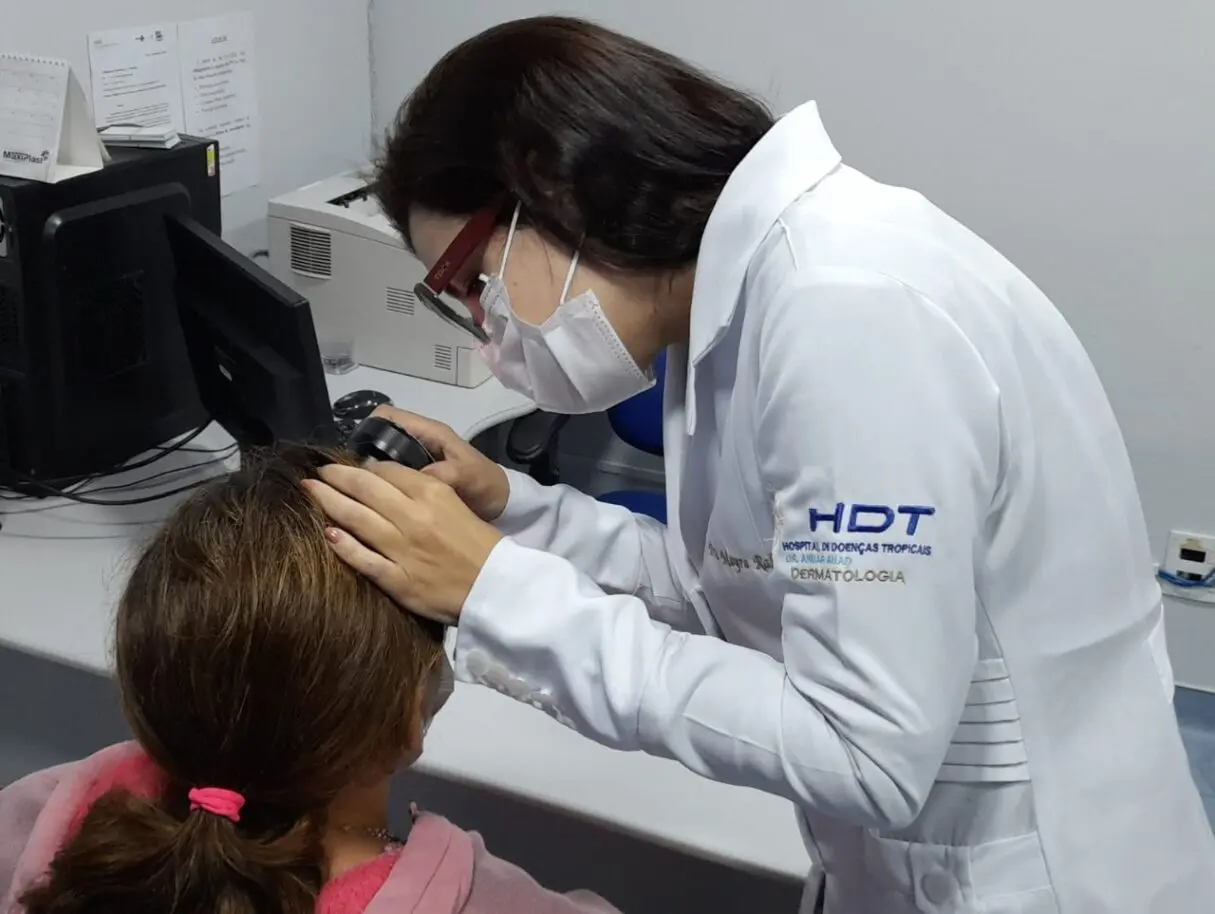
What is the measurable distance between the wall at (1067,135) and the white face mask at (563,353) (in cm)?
128

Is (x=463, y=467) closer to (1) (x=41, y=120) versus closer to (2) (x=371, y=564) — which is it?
(2) (x=371, y=564)

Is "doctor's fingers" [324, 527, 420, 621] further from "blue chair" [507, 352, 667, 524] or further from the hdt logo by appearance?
"blue chair" [507, 352, 667, 524]

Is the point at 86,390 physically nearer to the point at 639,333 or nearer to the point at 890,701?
the point at 639,333

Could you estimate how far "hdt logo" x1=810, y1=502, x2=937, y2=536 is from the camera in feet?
2.31

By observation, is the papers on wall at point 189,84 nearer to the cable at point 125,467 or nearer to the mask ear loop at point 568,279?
the cable at point 125,467

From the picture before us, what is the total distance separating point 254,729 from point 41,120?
1009 millimetres

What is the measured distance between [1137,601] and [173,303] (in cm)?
132

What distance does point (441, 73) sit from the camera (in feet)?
3.07

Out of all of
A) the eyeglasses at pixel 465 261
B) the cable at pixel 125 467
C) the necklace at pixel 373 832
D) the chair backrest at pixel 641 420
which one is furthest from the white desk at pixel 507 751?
the chair backrest at pixel 641 420

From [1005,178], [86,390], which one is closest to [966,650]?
[86,390]

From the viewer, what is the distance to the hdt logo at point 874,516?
0.70 metres

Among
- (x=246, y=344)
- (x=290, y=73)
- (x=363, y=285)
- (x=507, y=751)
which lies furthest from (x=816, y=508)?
(x=290, y=73)

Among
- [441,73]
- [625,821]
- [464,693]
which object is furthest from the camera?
[464,693]

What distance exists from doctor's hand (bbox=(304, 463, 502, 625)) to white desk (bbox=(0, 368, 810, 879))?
220 millimetres
